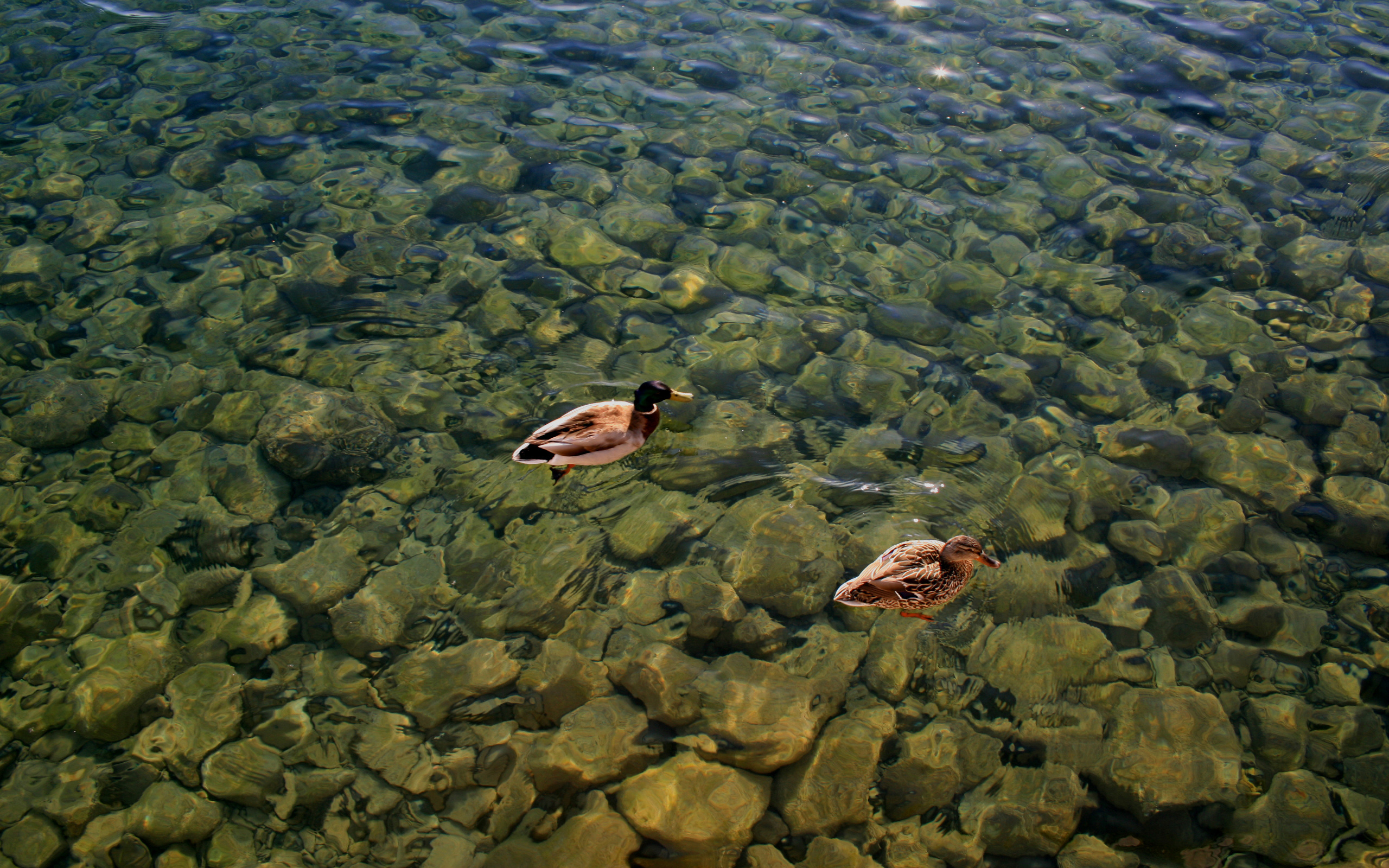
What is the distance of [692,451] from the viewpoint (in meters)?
4.87

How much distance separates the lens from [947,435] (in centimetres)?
501

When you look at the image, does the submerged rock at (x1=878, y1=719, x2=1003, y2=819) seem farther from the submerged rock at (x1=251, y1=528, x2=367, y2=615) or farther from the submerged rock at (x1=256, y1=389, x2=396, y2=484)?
the submerged rock at (x1=256, y1=389, x2=396, y2=484)

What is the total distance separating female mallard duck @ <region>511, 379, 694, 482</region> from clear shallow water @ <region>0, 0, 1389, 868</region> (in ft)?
0.68

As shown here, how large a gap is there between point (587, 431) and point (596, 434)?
0.06 m

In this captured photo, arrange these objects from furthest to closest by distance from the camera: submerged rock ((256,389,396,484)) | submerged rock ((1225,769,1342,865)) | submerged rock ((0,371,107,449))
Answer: submerged rock ((0,371,107,449)) < submerged rock ((256,389,396,484)) < submerged rock ((1225,769,1342,865))

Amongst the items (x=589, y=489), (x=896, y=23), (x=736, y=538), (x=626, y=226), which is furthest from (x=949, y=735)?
(x=896, y=23)

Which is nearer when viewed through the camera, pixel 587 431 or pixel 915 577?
pixel 915 577

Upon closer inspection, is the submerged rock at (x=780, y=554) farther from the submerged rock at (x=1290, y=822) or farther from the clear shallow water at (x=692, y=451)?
the submerged rock at (x=1290, y=822)

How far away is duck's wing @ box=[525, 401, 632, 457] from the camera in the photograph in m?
4.48

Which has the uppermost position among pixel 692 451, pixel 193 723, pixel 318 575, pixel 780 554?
pixel 692 451

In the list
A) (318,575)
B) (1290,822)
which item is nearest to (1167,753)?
(1290,822)

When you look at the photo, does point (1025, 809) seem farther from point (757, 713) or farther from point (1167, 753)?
point (757, 713)

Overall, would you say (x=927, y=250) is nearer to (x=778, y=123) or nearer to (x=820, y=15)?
(x=778, y=123)

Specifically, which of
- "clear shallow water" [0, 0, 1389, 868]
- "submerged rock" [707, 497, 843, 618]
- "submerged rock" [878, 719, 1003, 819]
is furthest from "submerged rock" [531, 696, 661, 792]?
"submerged rock" [878, 719, 1003, 819]
